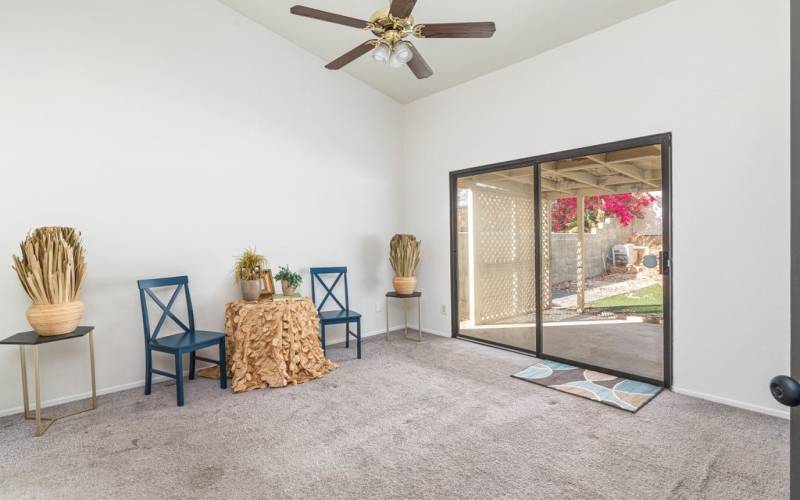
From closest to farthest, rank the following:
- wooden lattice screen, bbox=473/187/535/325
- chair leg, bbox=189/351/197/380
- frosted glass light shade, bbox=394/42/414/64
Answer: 1. frosted glass light shade, bbox=394/42/414/64
2. chair leg, bbox=189/351/197/380
3. wooden lattice screen, bbox=473/187/535/325

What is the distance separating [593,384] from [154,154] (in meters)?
4.25

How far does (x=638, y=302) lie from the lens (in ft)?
11.0

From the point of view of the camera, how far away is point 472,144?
4520 mm

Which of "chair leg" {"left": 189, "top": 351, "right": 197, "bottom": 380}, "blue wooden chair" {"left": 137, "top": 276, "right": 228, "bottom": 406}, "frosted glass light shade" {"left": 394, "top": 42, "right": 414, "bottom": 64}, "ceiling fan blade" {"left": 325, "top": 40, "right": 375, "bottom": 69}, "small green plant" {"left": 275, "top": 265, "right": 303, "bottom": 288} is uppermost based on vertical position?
"ceiling fan blade" {"left": 325, "top": 40, "right": 375, "bottom": 69}

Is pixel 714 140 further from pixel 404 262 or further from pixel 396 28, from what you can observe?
pixel 404 262

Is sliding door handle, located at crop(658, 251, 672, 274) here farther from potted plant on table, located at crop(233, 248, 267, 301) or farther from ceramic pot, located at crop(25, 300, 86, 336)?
ceramic pot, located at crop(25, 300, 86, 336)

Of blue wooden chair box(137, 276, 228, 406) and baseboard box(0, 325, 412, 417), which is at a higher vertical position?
blue wooden chair box(137, 276, 228, 406)

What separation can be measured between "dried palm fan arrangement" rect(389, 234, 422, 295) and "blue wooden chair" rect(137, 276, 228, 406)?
81.8 inches

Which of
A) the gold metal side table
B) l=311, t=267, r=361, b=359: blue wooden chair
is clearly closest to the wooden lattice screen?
l=311, t=267, r=361, b=359: blue wooden chair

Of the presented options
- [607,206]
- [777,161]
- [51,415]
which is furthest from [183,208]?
[777,161]

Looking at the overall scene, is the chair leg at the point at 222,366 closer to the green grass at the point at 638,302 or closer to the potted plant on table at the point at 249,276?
the potted plant on table at the point at 249,276

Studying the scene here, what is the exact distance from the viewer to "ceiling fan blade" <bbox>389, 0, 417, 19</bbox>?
91.0 inches

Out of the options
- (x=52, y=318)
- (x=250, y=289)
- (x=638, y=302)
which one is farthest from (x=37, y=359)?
(x=638, y=302)

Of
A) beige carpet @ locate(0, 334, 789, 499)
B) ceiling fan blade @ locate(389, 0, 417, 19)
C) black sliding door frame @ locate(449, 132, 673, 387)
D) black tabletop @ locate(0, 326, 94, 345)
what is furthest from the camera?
black sliding door frame @ locate(449, 132, 673, 387)
